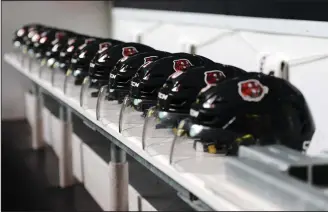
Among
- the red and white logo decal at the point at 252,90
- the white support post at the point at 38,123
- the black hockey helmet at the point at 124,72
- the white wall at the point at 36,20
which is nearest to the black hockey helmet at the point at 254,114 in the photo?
the red and white logo decal at the point at 252,90

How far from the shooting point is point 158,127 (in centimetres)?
213

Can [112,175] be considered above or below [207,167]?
below

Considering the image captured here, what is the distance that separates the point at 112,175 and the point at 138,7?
3.15 metres

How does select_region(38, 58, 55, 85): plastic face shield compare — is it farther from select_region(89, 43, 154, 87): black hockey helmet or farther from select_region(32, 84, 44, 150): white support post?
select_region(32, 84, 44, 150): white support post

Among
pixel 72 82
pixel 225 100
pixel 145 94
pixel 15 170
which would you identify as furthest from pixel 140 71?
pixel 15 170

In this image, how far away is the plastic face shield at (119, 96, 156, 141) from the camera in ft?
7.18

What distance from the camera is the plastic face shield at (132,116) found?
2.19m

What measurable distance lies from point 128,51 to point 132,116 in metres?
0.48

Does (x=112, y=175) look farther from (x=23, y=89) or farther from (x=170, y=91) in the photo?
(x=23, y=89)

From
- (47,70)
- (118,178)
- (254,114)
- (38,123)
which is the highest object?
(254,114)

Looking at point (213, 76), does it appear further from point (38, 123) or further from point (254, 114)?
point (38, 123)

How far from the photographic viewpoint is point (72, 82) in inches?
138

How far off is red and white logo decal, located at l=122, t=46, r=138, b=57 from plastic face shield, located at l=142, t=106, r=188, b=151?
642 millimetres

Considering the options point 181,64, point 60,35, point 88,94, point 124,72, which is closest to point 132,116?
point 124,72
